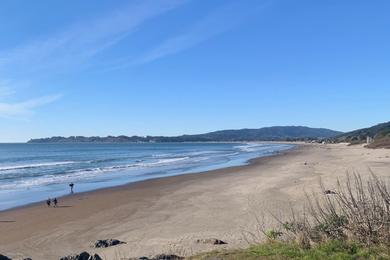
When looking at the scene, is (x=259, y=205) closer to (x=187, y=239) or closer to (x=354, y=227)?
(x=187, y=239)

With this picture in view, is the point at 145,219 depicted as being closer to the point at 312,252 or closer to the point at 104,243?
the point at 104,243

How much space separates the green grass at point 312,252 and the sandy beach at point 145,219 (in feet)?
10.8

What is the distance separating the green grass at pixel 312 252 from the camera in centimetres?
715

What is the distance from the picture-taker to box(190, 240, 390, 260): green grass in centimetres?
715

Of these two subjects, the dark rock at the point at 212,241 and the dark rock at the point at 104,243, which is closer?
the dark rock at the point at 212,241

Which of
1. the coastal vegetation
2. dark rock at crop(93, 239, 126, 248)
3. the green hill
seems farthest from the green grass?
the green hill

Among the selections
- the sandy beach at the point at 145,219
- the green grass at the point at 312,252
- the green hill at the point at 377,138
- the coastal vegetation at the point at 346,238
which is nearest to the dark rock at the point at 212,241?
the sandy beach at the point at 145,219

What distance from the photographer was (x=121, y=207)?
22172 mm

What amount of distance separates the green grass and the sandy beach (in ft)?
10.8

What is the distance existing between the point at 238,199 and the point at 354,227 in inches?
580

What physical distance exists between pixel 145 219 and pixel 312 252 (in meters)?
11.7

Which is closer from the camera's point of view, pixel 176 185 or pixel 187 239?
pixel 187 239

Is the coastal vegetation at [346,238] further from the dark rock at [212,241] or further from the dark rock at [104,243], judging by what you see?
the dark rock at [104,243]

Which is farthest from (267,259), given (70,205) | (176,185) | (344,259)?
(176,185)
